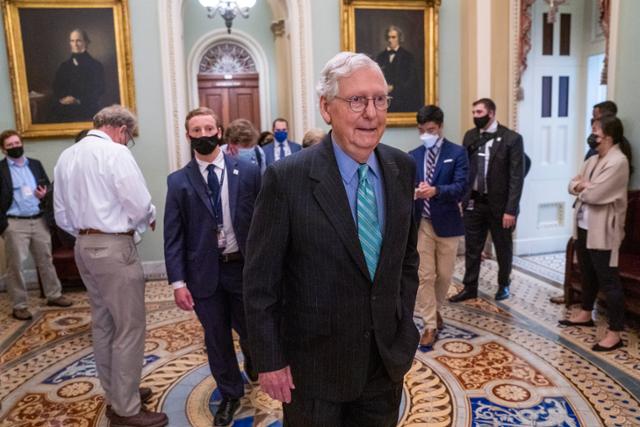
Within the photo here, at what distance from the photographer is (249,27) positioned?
11.9 m

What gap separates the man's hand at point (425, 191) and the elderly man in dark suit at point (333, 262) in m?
2.15

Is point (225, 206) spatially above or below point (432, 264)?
above

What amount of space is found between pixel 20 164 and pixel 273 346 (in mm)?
4807

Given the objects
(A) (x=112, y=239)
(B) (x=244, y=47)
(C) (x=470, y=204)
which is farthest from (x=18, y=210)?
(B) (x=244, y=47)

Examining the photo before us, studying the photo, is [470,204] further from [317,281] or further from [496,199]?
[317,281]

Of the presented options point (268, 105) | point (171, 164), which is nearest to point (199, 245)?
point (171, 164)

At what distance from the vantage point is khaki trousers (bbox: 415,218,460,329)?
13.9 feet

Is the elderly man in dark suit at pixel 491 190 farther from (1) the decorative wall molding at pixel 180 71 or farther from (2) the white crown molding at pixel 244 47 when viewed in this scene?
(2) the white crown molding at pixel 244 47

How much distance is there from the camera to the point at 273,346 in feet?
5.74

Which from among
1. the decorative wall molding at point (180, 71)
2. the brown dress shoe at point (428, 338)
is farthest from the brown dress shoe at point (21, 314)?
the brown dress shoe at point (428, 338)

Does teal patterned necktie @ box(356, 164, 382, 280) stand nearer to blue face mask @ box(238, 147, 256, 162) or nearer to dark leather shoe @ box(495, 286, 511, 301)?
blue face mask @ box(238, 147, 256, 162)

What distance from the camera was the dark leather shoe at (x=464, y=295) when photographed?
541 centimetres

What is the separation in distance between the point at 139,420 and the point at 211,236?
3.94 ft

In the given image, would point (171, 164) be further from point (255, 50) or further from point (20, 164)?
point (255, 50)
